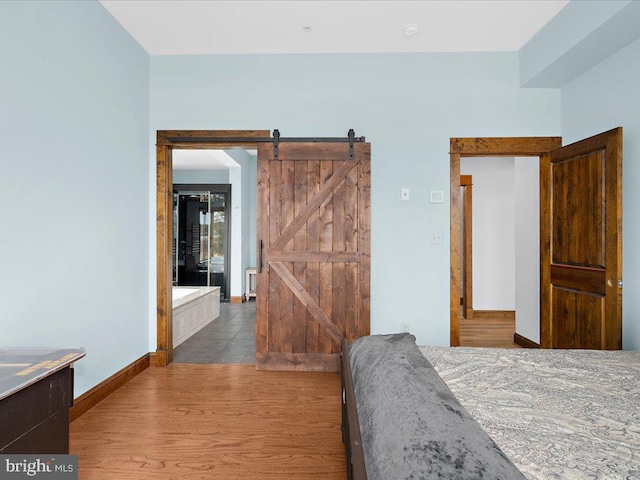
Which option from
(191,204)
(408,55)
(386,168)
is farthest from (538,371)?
(191,204)

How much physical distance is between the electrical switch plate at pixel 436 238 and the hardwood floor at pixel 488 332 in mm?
1448

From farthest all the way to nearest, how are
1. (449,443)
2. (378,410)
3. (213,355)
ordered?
(213,355), (378,410), (449,443)

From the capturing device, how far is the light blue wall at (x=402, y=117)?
326cm

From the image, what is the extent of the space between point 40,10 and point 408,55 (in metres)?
2.76

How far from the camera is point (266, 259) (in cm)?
328

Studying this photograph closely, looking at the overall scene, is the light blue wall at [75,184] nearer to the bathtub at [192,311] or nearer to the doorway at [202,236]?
the bathtub at [192,311]

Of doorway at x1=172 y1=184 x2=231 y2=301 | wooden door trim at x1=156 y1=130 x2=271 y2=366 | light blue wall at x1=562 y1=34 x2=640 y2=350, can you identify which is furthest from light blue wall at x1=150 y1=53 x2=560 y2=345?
doorway at x1=172 y1=184 x2=231 y2=301

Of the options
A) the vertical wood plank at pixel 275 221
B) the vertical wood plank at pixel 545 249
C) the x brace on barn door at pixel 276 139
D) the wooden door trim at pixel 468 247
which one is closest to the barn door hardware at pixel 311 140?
the x brace on barn door at pixel 276 139

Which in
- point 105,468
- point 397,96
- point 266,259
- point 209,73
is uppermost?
point 209,73

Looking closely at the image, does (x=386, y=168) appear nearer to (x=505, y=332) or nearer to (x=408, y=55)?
(x=408, y=55)

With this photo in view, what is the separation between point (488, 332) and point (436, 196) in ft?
7.56

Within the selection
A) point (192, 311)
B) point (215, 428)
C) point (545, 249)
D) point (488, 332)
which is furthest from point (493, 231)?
point (215, 428)

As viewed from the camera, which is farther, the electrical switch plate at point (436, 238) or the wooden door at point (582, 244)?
the electrical switch plate at point (436, 238)

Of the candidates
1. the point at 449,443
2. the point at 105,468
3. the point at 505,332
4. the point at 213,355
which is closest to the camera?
the point at 449,443
